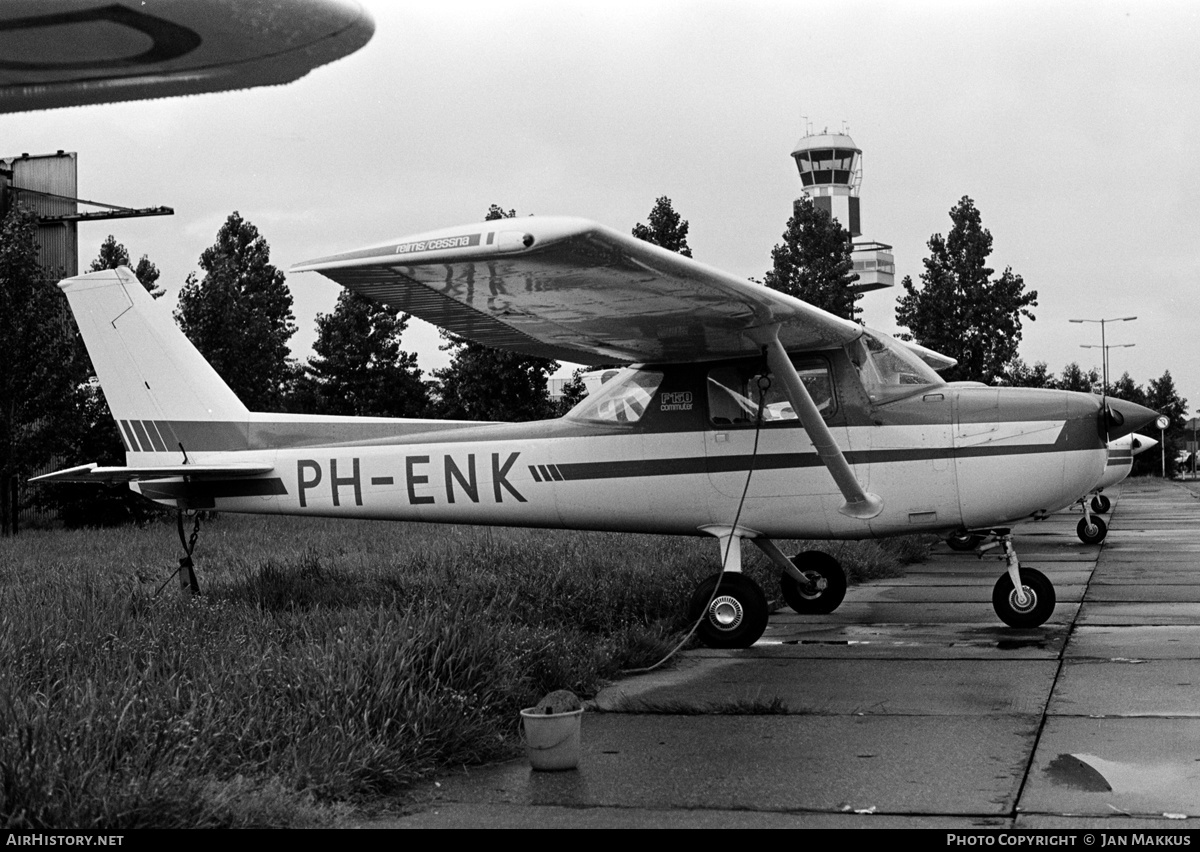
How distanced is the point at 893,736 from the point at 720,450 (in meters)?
3.68

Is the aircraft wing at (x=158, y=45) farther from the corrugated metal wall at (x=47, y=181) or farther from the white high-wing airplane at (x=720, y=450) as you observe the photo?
the white high-wing airplane at (x=720, y=450)

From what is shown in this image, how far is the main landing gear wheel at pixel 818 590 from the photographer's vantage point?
10.2m

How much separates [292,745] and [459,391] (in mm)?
22341

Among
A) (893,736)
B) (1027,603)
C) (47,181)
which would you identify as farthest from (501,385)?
(47,181)

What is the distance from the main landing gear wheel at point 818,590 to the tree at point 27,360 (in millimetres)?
15481

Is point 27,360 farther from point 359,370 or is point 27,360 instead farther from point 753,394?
point 753,394

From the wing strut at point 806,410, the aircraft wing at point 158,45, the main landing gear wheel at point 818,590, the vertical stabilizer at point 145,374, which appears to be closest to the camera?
the aircraft wing at point 158,45

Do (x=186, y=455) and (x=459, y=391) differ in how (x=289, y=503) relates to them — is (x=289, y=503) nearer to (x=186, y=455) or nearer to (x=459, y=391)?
(x=186, y=455)

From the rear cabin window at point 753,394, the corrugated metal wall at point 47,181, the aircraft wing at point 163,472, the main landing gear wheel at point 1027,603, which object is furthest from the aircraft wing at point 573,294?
the corrugated metal wall at point 47,181

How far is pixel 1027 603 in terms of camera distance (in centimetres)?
902

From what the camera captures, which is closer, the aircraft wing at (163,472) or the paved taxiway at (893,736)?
the paved taxiway at (893,736)
